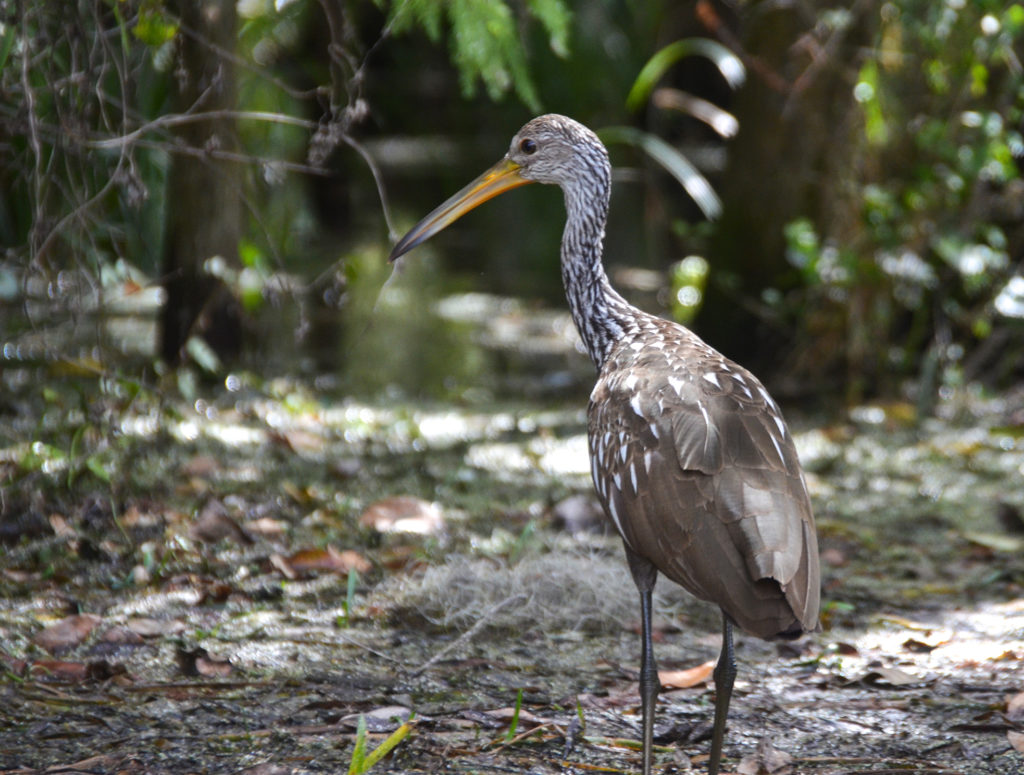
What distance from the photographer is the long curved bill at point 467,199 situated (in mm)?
4371

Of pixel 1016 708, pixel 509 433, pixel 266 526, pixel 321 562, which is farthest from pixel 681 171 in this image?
pixel 1016 708

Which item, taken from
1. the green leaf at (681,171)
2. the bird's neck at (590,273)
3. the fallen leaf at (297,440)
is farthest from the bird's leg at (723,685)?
the green leaf at (681,171)

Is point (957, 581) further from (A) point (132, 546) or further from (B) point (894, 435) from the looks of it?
(A) point (132, 546)

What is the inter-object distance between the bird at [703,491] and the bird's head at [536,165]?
0.72 meters

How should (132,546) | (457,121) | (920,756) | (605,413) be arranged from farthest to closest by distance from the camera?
(457,121)
(132,546)
(605,413)
(920,756)

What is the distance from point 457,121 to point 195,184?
15.3 m

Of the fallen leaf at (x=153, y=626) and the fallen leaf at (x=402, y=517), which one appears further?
the fallen leaf at (x=402, y=517)

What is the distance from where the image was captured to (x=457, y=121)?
2134 centimetres

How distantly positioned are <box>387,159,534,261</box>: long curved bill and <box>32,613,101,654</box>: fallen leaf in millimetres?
1565

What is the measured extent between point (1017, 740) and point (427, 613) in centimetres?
184

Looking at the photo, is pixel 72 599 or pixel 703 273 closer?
pixel 72 599

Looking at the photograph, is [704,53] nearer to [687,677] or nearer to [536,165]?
[536,165]

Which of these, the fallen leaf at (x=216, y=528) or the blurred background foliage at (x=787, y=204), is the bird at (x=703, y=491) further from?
the blurred background foliage at (x=787, y=204)

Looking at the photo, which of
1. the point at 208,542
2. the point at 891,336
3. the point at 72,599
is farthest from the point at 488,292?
the point at 72,599
